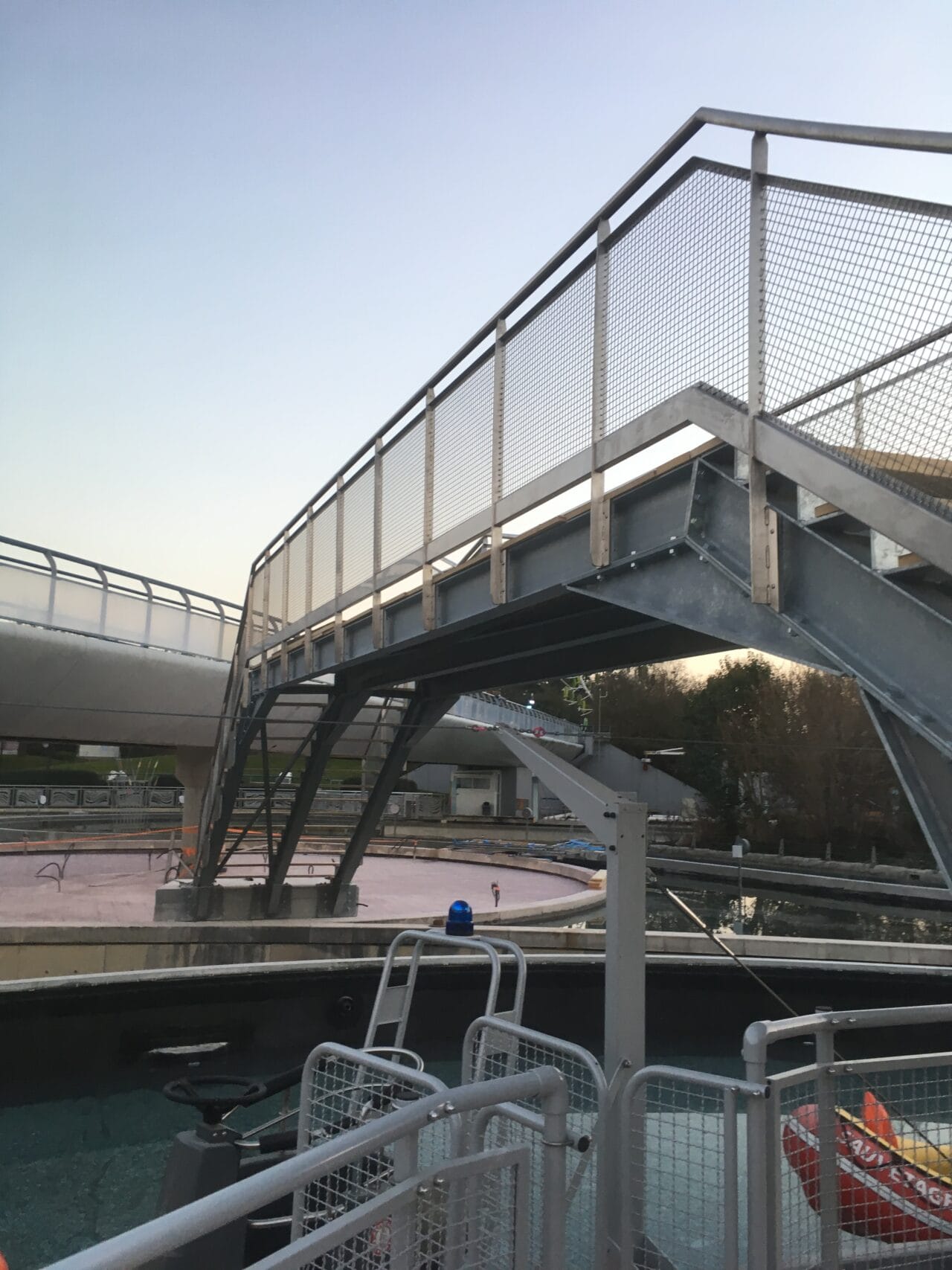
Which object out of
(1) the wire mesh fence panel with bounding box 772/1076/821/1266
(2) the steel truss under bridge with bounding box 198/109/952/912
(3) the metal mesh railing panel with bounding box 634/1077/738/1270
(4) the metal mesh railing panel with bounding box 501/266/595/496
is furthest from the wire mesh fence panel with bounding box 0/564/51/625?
(1) the wire mesh fence panel with bounding box 772/1076/821/1266

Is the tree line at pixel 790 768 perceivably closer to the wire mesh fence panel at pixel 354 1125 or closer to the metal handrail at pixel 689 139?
the metal handrail at pixel 689 139

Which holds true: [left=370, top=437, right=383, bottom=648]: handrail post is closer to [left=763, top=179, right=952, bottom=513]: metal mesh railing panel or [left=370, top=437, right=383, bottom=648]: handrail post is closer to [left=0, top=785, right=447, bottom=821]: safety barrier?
[left=763, top=179, right=952, bottom=513]: metal mesh railing panel

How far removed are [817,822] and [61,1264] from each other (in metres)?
45.2

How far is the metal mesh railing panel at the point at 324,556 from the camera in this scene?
12.7 m

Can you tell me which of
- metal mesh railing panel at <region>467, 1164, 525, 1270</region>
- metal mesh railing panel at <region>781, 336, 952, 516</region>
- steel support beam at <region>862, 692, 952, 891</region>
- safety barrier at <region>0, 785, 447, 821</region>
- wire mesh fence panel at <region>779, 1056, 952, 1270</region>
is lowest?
wire mesh fence panel at <region>779, 1056, 952, 1270</region>

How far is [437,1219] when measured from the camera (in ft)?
10.2

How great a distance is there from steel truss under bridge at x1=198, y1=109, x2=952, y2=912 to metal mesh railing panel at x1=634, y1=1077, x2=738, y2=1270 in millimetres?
1667

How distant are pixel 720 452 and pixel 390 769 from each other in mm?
12443

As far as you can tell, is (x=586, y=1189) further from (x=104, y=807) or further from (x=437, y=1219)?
(x=104, y=807)

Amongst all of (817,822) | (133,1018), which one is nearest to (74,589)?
(133,1018)

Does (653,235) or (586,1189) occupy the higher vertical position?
(653,235)

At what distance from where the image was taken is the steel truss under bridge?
12.9 feet

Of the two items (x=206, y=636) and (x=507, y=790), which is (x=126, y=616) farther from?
(x=507, y=790)

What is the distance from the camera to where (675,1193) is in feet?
13.7
